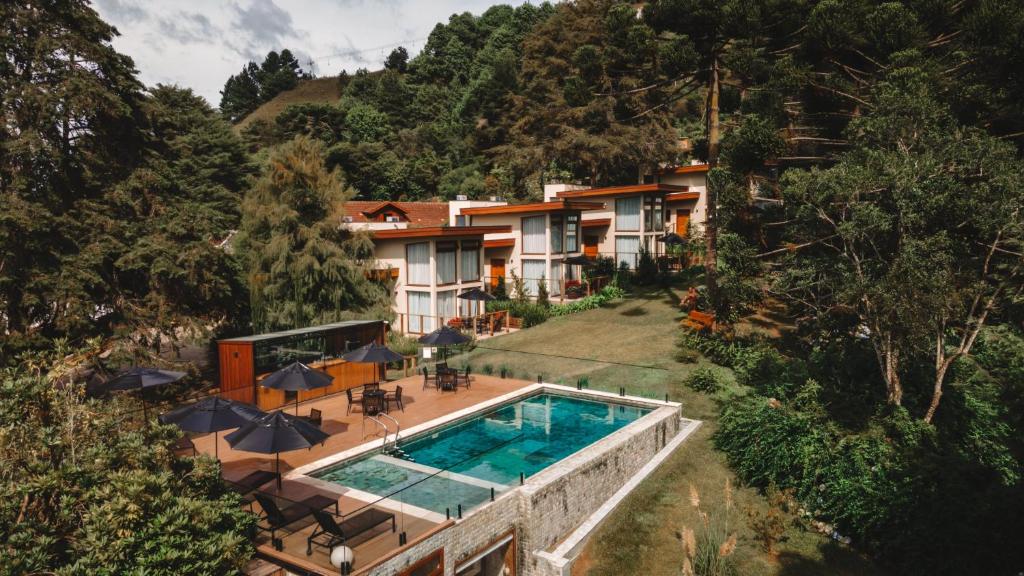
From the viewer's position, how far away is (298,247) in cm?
2619

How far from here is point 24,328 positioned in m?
19.8

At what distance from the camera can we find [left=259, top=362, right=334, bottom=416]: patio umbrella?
1443 centimetres

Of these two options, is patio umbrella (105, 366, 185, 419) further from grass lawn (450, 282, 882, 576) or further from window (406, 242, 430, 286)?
window (406, 242, 430, 286)

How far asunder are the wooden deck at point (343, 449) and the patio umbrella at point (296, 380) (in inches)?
56.1

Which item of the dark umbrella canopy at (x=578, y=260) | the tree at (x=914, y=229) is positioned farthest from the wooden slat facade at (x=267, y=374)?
the dark umbrella canopy at (x=578, y=260)

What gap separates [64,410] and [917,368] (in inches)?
811

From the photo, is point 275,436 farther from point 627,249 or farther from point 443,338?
point 627,249

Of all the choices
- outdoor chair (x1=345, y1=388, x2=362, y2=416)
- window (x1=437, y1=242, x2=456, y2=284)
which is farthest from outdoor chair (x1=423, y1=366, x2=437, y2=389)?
window (x1=437, y1=242, x2=456, y2=284)

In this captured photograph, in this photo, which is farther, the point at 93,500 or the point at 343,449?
the point at 343,449

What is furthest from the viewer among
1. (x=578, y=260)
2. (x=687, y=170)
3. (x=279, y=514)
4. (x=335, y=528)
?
(x=687, y=170)

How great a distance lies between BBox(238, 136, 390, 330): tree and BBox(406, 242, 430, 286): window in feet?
11.0

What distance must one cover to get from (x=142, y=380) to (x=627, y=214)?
28.9 metres

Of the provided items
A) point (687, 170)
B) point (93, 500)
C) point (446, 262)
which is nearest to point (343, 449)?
point (93, 500)

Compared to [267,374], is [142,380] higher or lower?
higher
